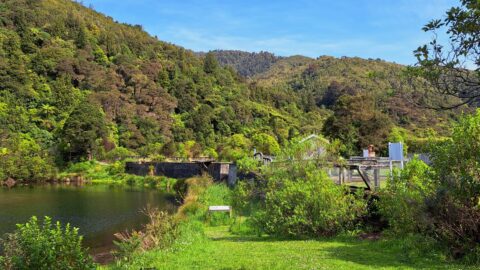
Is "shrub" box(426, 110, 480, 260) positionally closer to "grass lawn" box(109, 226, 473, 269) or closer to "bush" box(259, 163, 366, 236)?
"grass lawn" box(109, 226, 473, 269)

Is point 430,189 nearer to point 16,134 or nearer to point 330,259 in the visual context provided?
point 330,259

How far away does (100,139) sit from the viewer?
7344 cm

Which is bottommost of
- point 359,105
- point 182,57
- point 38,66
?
point 359,105

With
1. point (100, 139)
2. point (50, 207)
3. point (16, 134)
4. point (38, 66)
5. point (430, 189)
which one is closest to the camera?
point (430, 189)

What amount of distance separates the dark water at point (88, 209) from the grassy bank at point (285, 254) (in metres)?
9.25

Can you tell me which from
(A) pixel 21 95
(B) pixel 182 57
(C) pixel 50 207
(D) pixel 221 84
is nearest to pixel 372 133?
(C) pixel 50 207

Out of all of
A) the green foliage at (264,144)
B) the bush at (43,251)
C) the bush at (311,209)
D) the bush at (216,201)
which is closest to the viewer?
the bush at (43,251)

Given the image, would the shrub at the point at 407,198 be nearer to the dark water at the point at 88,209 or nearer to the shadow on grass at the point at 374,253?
the shadow on grass at the point at 374,253

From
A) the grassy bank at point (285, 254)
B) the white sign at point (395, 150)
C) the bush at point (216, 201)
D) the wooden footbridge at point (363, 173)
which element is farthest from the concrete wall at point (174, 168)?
the grassy bank at point (285, 254)

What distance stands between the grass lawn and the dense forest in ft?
109

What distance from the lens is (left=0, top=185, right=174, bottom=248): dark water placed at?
2547 centimetres

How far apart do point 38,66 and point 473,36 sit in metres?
96.1

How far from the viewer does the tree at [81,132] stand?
6806 centimetres

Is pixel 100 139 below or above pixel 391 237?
above
